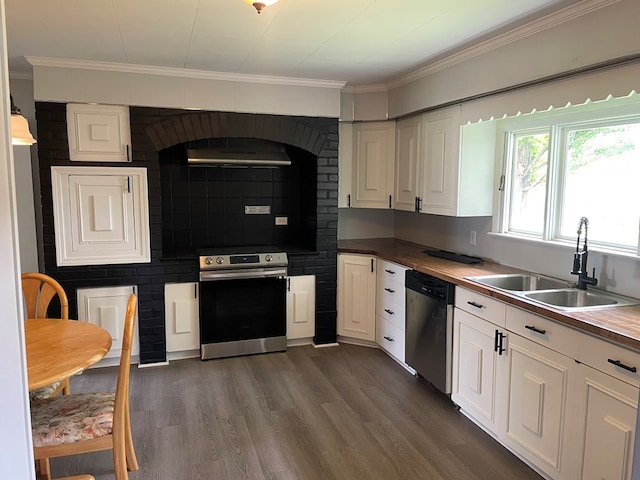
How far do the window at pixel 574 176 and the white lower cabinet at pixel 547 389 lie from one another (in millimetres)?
761

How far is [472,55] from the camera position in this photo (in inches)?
124

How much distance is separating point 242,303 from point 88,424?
2013 mm

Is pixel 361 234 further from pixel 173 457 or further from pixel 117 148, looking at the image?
pixel 173 457

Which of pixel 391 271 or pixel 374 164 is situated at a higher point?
pixel 374 164

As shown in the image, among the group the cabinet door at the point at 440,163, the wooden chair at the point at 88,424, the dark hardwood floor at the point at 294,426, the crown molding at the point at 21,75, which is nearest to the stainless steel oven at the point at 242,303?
the dark hardwood floor at the point at 294,426

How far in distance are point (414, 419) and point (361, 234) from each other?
88.5 inches

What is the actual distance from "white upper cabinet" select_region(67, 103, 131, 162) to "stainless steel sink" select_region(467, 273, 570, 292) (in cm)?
275

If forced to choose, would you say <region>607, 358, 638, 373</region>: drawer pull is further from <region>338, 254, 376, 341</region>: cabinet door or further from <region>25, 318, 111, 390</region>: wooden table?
<region>338, 254, 376, 341</region>: cabinet door

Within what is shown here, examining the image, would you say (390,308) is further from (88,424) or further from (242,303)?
(88,424)

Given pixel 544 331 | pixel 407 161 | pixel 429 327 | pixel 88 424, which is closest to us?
pixel 88 424

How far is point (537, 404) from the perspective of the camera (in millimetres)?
2375

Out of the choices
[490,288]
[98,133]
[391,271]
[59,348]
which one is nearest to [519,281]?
[490,288]

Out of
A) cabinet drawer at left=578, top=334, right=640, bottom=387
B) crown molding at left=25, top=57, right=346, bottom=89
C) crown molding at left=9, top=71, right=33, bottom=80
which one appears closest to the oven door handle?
crown molding at left=25, top=57, right=346, bottom=89

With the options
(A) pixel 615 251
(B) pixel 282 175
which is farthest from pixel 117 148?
(A) pixel 615 251
